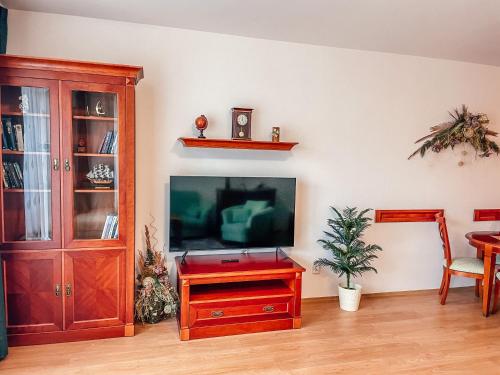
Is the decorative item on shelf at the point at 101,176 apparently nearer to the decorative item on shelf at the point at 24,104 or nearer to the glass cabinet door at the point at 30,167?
the glass cabinet door at the point at 30,167

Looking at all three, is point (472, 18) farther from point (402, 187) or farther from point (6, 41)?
point (6, 41)

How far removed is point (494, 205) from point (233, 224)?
3131 millimetres

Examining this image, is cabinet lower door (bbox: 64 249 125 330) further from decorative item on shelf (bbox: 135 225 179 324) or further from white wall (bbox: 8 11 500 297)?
white wall (bbox: 8 11 500 297)

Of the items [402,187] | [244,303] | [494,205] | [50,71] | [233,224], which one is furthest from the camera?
[494,205]

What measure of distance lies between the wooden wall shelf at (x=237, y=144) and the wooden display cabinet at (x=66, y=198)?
538 mm

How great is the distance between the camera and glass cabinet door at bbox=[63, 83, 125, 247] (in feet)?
8.99

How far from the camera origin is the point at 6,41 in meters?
2.83

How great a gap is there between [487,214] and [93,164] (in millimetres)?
4181

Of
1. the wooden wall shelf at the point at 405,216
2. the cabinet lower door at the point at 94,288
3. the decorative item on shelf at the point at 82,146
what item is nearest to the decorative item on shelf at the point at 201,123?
the decorative item on shelf at the point at 82,146

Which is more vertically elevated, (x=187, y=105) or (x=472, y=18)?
(x=472, y=18)

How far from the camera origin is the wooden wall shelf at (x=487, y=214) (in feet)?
13.7

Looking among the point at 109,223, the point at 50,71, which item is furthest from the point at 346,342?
the point at 50,71

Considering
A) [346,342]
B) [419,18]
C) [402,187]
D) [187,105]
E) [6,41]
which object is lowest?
[346,342]

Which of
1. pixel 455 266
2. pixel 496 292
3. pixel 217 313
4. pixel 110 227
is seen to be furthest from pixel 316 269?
pixel 110 227
